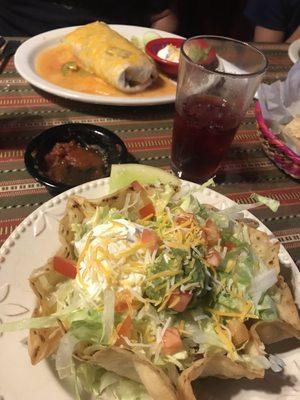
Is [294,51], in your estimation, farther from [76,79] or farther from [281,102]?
[76,79]

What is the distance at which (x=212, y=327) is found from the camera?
1.23 meters

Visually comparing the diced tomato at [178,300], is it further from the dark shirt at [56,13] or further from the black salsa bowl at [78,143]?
the dark shirt at [56,13]

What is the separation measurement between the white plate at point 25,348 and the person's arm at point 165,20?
2627 millimetres

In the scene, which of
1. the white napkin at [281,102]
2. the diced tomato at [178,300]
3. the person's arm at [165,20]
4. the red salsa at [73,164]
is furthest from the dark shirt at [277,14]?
the diced tomato at [178,300]

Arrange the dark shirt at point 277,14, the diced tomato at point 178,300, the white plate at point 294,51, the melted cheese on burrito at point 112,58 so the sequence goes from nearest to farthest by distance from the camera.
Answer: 1. the diced tomato at point 178,300
2. the melted cheese on burrito at point 112,58
3. the white plate at point 294,51
4. the dark shirt at point 277,14

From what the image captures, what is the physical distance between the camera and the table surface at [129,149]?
1.77 metres

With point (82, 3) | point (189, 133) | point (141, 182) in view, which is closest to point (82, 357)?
point (141, 182)

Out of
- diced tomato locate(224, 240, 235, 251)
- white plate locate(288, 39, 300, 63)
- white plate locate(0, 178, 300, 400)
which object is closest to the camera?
white plate locate(0, 178, 300, 400)

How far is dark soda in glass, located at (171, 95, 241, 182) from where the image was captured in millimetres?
1797

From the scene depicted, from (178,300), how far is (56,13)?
2.76m

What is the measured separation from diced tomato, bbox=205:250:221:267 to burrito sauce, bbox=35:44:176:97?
4.74ft

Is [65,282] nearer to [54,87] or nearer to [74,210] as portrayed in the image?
[74,210]

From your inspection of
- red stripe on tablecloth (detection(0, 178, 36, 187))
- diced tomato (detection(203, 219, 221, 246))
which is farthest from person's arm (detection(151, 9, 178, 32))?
diced tomato (detection(203, 219, 221, 246))

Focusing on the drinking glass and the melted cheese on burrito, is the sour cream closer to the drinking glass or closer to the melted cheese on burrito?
the melted cheese on burrito
